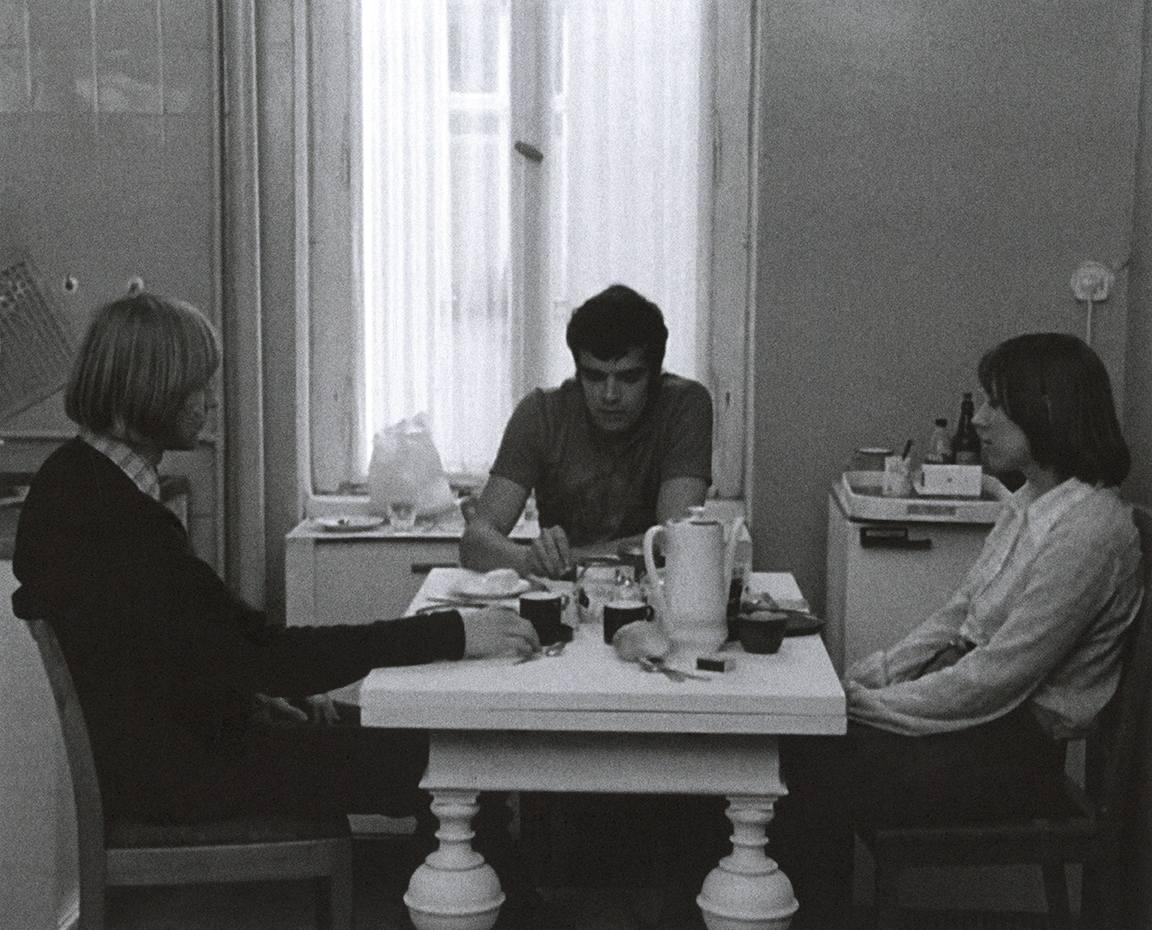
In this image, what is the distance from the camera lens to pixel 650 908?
3.12 m

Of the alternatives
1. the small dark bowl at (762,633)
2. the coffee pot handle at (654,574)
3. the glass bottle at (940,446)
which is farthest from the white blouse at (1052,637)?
the glass bottle at (940,446)

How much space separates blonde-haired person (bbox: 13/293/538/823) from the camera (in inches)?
83.5

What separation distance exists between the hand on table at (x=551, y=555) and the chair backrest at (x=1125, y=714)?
3.14 ft

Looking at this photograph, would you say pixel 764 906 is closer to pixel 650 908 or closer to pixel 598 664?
pixel 598 664

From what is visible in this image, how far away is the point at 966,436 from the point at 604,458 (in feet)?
3.29

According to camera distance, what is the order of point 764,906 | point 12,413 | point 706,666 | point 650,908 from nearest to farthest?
1. point 764,906
2. point 706,666
3. point 650,908
4. point 12,413

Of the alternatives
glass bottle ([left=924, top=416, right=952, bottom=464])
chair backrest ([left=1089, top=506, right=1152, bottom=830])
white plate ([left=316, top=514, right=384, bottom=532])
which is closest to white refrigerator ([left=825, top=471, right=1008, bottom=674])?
glass bottle ([left=924, top=416, right=952, bottom=464])

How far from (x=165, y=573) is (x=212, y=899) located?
4.40ft

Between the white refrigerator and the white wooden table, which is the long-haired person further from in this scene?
the white refrigerator

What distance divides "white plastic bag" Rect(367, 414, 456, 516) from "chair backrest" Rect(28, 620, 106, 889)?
1.85 m

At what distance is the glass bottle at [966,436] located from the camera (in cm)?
380

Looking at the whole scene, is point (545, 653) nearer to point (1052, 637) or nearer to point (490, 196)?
point (1052, 637)

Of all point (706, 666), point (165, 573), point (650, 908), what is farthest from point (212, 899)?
point (706, 666)

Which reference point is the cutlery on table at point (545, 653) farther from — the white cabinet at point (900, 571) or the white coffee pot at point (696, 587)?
the white cabinet at point (900, 571)
